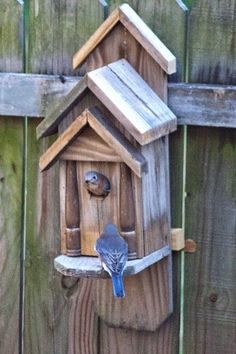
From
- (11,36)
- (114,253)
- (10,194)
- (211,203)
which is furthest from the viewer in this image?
(10,194)

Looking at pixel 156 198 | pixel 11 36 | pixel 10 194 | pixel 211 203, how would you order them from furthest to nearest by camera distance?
pixel 10 194 → pixel 11 36 → pixel 211 203 → pixel 156 198

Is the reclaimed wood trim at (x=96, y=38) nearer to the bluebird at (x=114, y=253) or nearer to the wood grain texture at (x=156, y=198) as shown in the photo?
the wood grain texture at (x=156, y=198)

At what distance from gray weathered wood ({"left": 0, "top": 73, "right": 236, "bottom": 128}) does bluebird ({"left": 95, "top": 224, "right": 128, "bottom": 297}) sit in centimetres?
42

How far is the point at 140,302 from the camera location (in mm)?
3654

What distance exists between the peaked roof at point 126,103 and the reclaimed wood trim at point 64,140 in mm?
79

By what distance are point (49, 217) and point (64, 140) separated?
54 cm

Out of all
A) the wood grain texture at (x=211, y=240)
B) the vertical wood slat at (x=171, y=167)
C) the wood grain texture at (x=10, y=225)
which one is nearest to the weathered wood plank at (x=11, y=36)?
the wood grain texture at (x=10, y=225)

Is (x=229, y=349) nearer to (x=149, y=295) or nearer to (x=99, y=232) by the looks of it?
(x=149, y=295)

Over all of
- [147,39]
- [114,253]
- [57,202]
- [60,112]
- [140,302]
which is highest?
[147,39]

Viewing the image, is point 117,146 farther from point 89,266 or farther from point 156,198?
point 89,266

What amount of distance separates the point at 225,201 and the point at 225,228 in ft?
0.31

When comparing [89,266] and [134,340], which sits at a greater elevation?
[89,266]

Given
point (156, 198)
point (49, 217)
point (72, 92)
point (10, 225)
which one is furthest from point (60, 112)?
point (10, 225)

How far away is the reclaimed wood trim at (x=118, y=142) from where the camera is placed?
323 cm
